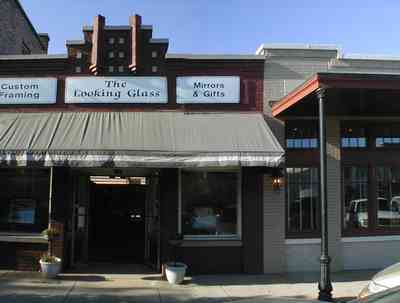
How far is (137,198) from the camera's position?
1546cm

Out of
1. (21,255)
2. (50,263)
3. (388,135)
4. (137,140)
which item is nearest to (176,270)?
(50,263)

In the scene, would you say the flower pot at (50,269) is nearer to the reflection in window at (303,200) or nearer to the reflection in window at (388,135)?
the reflection in window at (303,200)

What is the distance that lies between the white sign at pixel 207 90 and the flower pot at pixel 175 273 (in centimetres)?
365

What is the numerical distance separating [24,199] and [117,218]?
3727 millimetres

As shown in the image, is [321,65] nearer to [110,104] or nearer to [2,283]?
[110,104]

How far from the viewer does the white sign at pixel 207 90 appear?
38.8 ft

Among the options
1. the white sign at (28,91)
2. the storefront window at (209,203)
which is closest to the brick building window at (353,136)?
the storefront window at (209,203)

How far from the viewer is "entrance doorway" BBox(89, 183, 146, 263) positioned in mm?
15008

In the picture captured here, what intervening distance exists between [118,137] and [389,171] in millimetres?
6597

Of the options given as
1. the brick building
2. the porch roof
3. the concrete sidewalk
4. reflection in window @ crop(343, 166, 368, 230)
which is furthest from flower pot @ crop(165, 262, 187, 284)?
the brick building

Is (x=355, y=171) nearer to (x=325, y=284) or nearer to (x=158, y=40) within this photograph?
(x=325, y=284)

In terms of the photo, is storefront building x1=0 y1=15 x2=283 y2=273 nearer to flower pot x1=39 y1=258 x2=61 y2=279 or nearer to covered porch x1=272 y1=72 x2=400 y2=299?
flower pot x1=39 y1=258 x2=61 y2=279

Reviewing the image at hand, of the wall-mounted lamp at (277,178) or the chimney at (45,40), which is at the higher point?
the chimney at (45,40)

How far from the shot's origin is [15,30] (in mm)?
16750
